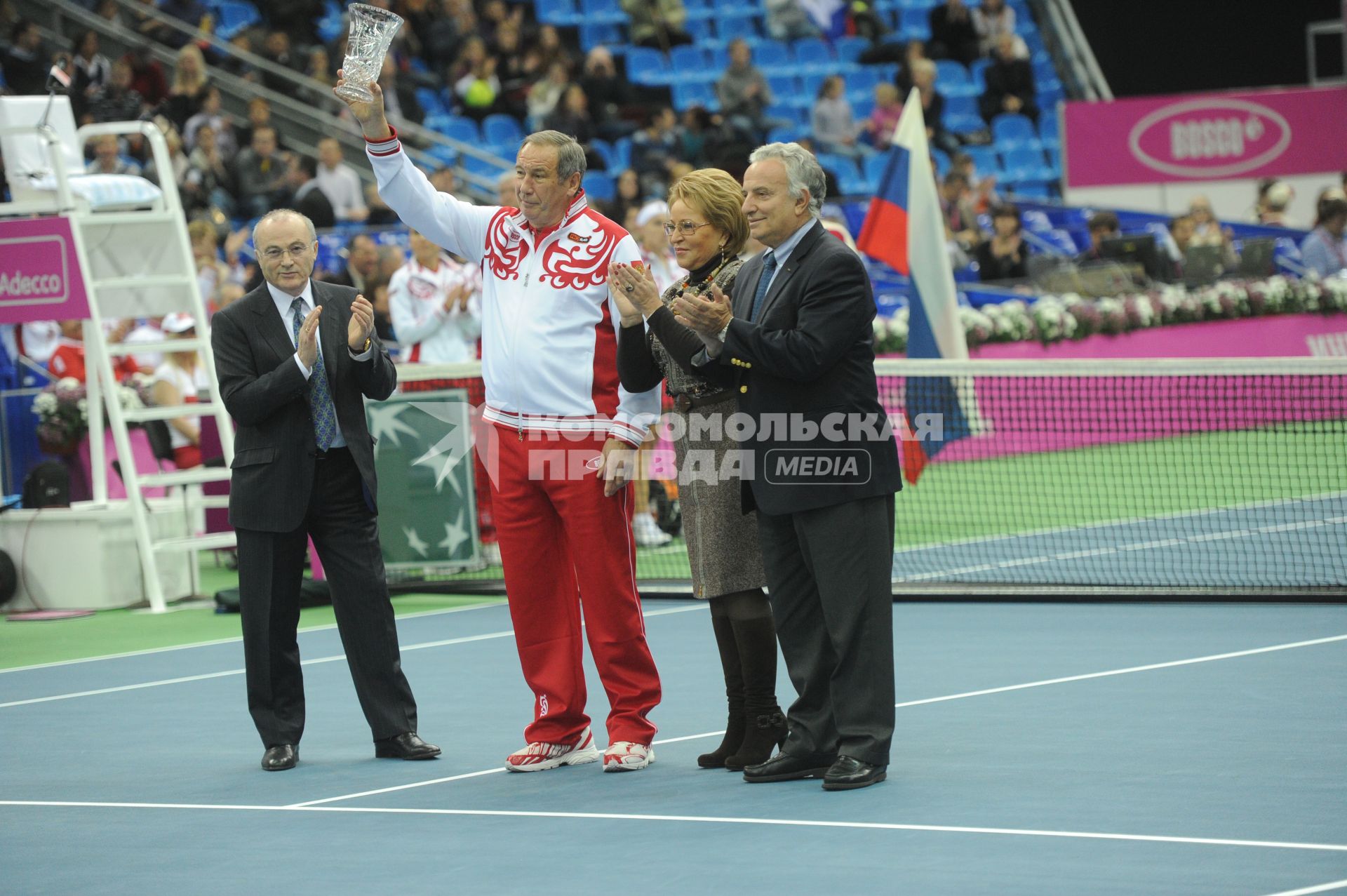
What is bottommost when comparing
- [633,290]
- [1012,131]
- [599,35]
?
[633,290]

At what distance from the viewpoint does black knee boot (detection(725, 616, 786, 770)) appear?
659cm

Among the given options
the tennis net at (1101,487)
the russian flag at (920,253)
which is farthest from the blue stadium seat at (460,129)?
the russian flag at (920,253)

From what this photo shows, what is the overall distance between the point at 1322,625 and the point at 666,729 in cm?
375

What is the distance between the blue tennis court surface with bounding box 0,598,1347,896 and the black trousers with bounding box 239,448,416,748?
0.81ft

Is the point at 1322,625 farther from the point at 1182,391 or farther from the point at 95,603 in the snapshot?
the point at 1182,391

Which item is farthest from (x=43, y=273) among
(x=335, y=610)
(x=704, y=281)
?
(x=704, y=281)

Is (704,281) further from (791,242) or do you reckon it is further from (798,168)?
(798,168)

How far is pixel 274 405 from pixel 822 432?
2.09 metres

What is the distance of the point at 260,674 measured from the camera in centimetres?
709

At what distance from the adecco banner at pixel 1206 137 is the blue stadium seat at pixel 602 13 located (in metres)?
6.32

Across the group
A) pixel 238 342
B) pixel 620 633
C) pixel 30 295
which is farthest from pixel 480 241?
pixel 30 295

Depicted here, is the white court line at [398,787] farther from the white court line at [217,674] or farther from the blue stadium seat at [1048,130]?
the blue stadium seat at [1048,130]

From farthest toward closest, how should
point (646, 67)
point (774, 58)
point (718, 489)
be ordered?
point (774, 58) → point (646, 67) → point (718, 489)

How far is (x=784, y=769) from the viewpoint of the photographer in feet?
21.1
